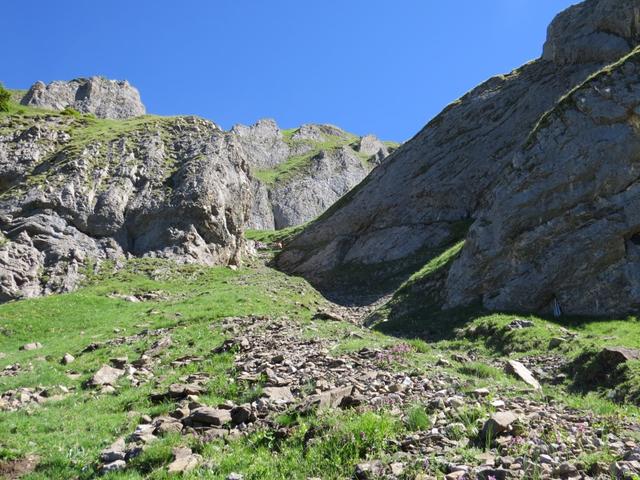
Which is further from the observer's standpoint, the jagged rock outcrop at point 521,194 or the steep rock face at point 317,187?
the steep rock face at point 317,187

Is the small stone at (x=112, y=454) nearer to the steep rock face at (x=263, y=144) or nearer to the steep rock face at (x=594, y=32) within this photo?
the steep rock face at (x=594, y=32)

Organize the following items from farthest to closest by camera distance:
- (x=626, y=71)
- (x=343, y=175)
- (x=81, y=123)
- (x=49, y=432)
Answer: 1. (x=343, y=175)
2. (x=81, y=123)
3. (x=626, y=71)
4. (x=49, y=432)

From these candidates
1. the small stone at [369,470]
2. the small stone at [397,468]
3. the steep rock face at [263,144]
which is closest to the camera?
the small stone at [397,468]

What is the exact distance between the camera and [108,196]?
162 ft

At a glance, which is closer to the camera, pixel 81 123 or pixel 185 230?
pixel 185 230

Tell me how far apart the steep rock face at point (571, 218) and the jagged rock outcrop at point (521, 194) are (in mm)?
73

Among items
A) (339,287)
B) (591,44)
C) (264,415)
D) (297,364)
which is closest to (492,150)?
(591,44)

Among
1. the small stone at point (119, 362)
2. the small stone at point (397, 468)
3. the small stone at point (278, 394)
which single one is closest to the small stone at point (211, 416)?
the small stone at point (278, 394)

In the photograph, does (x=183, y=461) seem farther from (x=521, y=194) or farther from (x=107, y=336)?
(x=521, y=194)

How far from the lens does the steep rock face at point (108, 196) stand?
42500mm

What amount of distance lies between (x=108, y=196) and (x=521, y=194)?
37500 millimetres

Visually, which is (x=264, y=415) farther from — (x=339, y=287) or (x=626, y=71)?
(x=339, y=287)

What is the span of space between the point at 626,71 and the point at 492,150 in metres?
24.9

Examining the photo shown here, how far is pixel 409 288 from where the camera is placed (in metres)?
40.5
